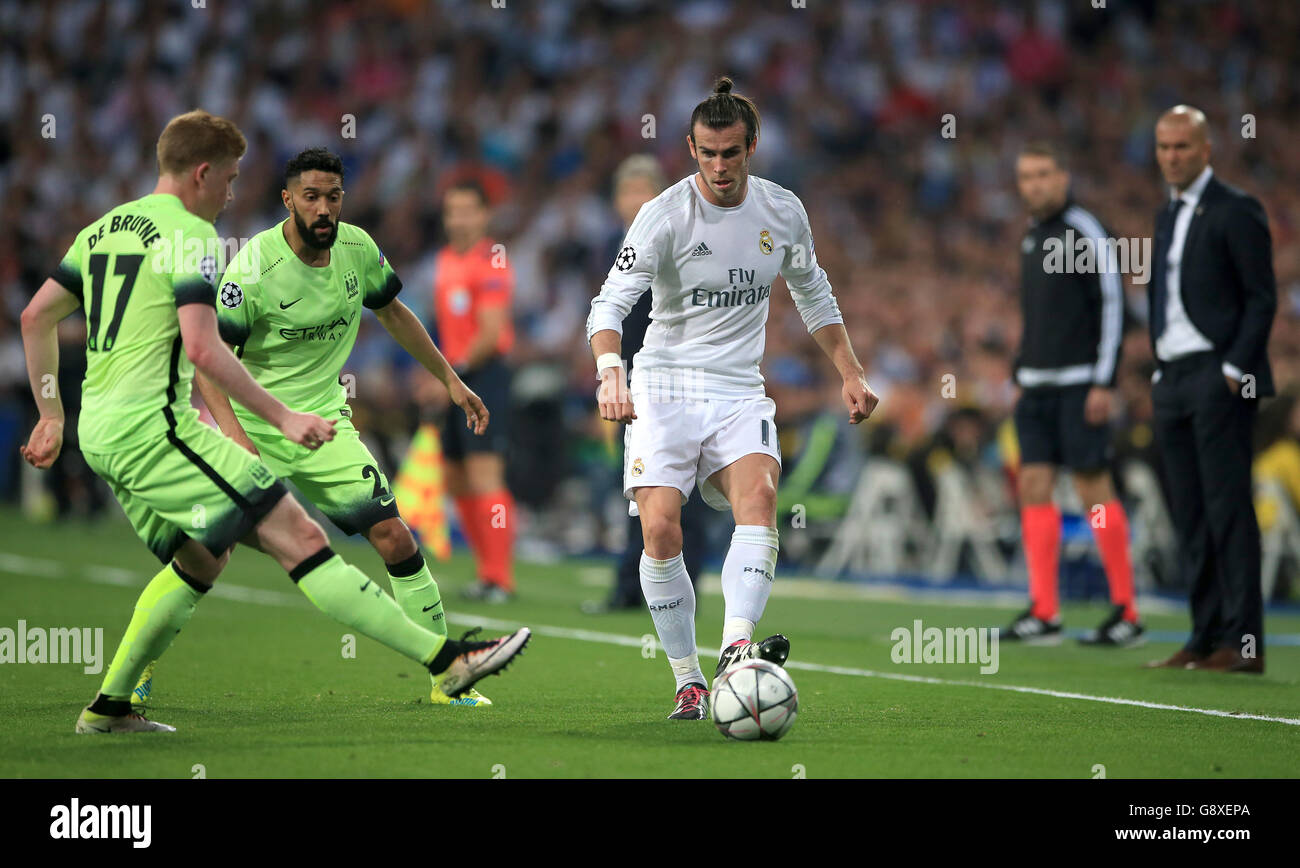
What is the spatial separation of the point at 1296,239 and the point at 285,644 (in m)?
13.4

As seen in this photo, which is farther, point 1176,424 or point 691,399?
point 1176,424

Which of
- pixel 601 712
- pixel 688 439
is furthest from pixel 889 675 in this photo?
pixel 688 439

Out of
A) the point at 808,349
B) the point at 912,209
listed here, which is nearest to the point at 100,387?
the point at 808,349

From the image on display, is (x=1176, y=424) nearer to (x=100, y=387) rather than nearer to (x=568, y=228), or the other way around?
(x=100, y=387)

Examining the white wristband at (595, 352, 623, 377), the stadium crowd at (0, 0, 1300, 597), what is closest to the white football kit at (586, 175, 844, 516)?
the white wristband at (595, 352, 623, 377)

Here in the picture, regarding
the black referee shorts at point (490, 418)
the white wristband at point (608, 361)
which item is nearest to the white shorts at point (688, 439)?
the white wristband at point (608, 361)

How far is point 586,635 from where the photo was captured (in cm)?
983

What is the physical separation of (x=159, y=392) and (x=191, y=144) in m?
0.89

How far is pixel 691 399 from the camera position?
6.48 meters

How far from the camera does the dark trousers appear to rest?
27.4 ft

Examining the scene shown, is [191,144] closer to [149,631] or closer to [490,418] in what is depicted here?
[149,631]

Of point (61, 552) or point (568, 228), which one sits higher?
point (568, 228)

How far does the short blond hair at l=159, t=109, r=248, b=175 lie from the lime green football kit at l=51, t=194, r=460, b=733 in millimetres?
133

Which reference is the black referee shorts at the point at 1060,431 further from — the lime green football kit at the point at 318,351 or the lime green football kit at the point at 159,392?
the lime green football kit at the point at 159,392
